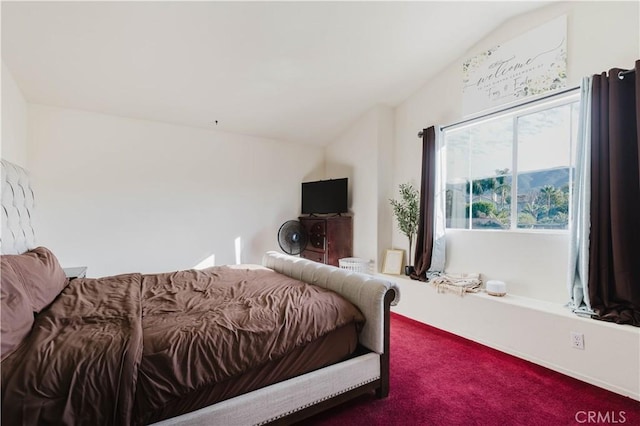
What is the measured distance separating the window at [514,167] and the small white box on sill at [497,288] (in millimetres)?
575

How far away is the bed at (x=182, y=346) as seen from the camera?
1.07 m

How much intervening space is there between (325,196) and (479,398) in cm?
304

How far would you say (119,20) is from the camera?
2229 mm

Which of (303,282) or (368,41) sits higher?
(368,41)

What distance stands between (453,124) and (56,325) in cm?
369

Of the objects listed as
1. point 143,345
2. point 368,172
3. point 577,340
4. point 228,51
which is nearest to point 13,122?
point 228,51

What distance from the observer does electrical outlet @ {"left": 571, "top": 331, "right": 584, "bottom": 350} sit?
2.05 metres

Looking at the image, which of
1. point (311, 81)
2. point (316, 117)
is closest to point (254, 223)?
point (316, 117)

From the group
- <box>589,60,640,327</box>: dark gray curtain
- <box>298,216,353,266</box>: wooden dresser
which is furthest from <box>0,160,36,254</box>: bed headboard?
<box>589,60,640,327</box>: dark gray curtain

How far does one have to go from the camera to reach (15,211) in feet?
7.69

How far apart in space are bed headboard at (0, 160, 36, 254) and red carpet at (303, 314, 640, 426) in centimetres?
234

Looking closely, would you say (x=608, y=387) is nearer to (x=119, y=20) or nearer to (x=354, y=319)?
(x=354, y=319)

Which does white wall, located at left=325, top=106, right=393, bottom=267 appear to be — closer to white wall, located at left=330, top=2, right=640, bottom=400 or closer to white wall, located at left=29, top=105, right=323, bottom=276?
white wall, located at left=330, top=2, right=640, bottom=400

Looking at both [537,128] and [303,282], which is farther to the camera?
[537,128]
